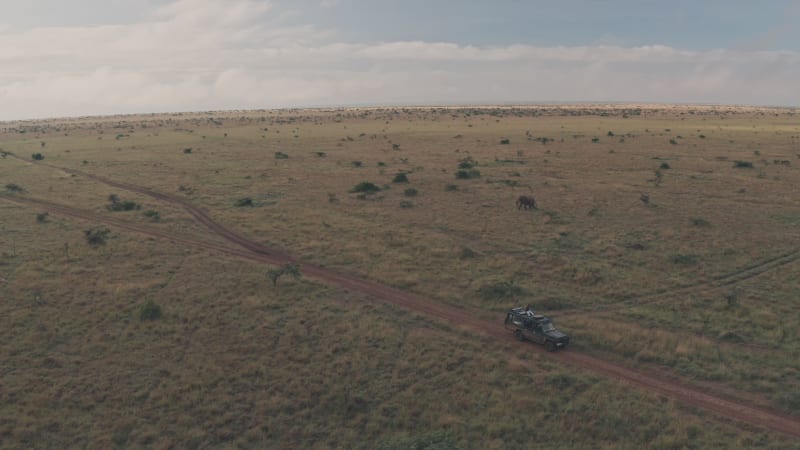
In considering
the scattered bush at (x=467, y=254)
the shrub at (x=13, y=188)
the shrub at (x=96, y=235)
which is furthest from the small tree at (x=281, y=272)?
the shrub at (x=13, y=188)

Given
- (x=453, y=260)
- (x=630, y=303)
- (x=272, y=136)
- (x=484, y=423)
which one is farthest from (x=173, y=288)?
(x=272, y=136)

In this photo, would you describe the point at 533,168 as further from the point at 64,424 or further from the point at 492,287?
the point at 64,424

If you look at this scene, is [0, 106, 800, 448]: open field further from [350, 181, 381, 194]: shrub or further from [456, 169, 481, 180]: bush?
[456, 169, 481, 180]: bush

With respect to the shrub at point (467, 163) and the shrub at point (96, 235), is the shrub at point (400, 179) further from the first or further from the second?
the shrub at point (96, 235)

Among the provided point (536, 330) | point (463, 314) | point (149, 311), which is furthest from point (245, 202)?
point (536, 330)

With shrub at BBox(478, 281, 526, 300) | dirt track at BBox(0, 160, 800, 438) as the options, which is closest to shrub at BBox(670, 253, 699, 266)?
dirt track at BBox(0, 160, 800, 438)

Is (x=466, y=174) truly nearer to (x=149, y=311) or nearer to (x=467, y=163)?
(x=467, y=163)
